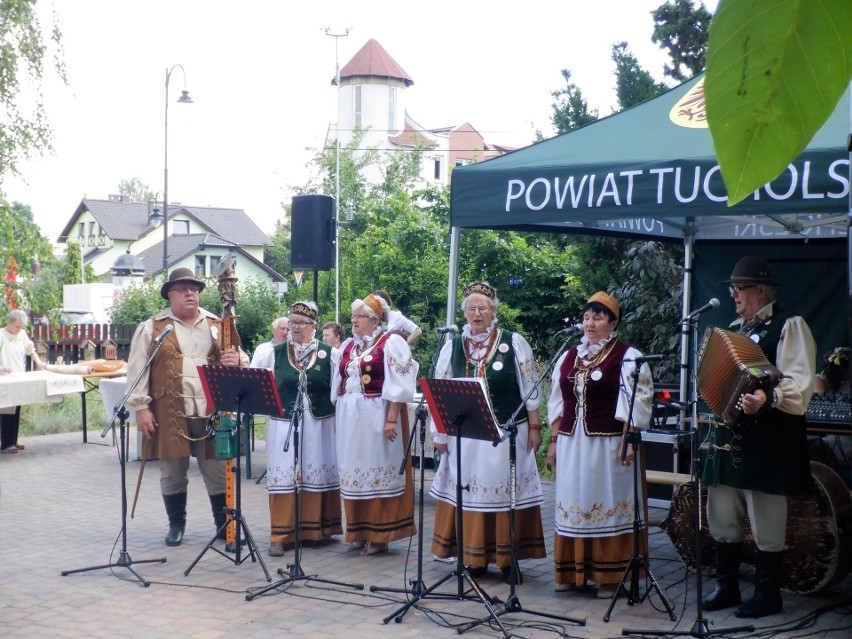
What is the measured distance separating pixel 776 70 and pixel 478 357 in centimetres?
555

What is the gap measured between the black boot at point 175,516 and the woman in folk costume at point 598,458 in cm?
298

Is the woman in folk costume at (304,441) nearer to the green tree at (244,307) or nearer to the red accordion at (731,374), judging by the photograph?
the red accordion at (731,374)

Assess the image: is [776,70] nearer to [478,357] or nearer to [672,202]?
[672,202]

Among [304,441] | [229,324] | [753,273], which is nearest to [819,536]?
[753,273]

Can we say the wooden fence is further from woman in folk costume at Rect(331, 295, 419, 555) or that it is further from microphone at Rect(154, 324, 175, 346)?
woman in folk costume at Rect(331, 295, 419, 555)

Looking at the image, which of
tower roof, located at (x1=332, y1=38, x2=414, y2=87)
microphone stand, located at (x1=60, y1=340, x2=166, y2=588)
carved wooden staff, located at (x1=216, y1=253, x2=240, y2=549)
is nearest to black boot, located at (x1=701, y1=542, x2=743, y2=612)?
carved wooden staff, located at (x1=216, y1=253, x2=240, y2=549)

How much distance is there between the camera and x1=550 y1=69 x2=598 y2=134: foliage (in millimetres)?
11969

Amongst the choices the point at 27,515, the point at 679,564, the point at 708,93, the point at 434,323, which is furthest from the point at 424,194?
the point at 708,93

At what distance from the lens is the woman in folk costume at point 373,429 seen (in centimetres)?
661

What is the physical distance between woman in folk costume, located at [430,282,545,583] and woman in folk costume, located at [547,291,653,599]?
0.33 metres

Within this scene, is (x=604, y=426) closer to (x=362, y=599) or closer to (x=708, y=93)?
(x=362, y=599)

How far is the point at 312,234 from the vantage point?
31.9 ft

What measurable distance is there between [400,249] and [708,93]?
15678 millimetres

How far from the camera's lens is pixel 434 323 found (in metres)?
15.4
